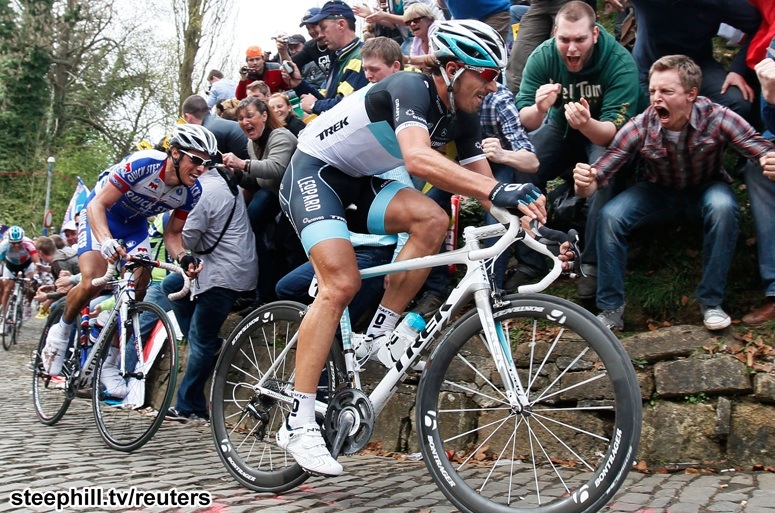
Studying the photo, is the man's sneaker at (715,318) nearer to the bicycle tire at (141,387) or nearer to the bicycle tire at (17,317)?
the bicycle tire at (141,387)

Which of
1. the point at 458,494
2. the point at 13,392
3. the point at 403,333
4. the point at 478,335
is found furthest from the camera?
the point at 13,392

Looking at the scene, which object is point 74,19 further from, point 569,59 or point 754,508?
point 754,508

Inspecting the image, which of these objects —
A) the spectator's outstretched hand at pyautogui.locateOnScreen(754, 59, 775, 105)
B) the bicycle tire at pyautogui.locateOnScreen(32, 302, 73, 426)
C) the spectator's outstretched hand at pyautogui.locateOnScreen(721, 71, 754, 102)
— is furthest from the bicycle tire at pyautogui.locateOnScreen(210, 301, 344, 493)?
the spectator's outstretched hand at pyautogui.locateOnScreen(721, 71, 754, 102)

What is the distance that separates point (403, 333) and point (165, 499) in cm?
155

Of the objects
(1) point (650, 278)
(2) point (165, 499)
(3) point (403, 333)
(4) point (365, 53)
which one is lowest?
(2) point (165, 499)

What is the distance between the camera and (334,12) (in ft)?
29.0

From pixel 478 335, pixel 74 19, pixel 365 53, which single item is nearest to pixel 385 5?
pixel 365 53

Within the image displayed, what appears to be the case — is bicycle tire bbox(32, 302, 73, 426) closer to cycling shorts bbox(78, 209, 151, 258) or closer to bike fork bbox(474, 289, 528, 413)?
cycling shorts bbox(78, 209, 151, 258)

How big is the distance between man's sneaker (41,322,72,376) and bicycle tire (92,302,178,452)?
3.35 ft

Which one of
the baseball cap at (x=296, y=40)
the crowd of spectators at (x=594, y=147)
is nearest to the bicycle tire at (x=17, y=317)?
the baseball cap at (x=296, y=40)

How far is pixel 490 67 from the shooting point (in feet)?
12.8

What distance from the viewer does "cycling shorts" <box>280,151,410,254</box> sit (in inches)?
168

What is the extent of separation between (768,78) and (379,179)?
2.63 m

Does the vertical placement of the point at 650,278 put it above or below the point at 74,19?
below
